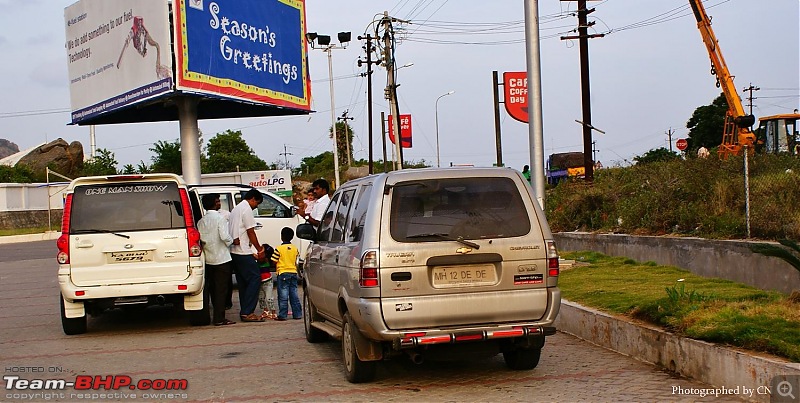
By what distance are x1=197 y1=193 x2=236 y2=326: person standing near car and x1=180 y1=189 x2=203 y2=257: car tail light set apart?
35 centimetres

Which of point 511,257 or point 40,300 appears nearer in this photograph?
point 511,257

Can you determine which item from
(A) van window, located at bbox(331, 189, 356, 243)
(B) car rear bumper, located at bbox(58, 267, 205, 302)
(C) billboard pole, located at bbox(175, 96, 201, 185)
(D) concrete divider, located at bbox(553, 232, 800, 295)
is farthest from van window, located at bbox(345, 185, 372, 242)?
(C) billboard pole, located at bbox(175, 96, 201, 185)

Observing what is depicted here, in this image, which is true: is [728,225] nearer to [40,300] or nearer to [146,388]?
[146,388]

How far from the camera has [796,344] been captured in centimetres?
654

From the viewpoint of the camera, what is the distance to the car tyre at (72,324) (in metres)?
11.1

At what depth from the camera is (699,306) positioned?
8328 mm

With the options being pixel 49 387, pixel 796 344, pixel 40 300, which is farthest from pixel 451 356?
pixel 40 300

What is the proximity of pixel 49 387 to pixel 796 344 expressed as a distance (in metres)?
6.45

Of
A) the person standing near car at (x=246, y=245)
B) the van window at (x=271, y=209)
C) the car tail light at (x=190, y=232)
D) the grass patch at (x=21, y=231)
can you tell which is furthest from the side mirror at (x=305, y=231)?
the grass patch at (x=21, y=231)

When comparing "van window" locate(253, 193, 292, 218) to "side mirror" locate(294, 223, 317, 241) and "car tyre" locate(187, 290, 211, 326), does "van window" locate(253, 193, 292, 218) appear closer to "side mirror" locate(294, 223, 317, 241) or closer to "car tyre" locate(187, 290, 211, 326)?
"car tyre" locate(187, 290, 211, 326)

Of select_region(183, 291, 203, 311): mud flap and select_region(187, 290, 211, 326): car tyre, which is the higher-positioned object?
select_region(183, 291, 203, 311): mud flap

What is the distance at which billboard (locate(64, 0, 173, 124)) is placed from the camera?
27344mm

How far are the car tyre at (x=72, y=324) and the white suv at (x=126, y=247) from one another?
1 centimetres

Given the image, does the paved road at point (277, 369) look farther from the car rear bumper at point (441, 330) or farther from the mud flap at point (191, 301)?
the car rear bumper at point (441, 330)
